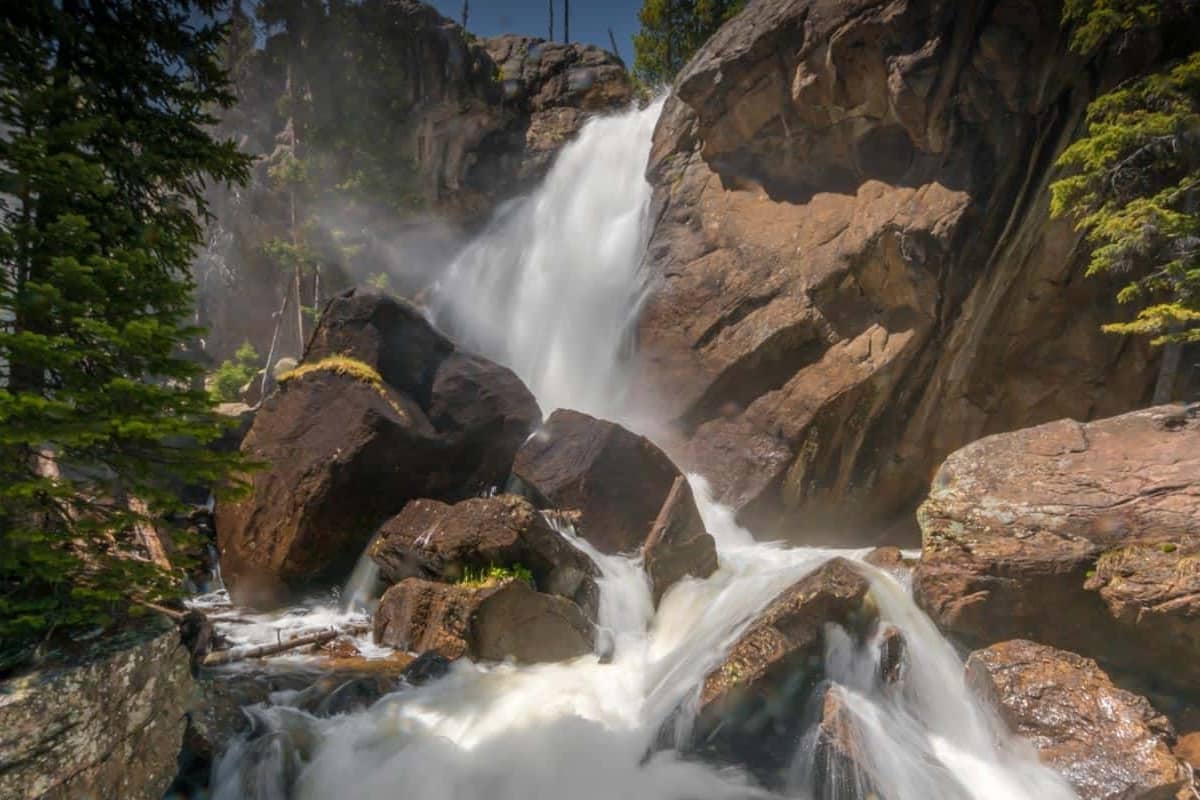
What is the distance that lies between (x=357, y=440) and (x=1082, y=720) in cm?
1061

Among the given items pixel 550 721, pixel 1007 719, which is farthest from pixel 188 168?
pixel 1007 719

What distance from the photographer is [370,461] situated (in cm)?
1038

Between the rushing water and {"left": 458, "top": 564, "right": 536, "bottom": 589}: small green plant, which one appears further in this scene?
{"left": 458, "top": 564, "right": 536, "bottom": 589}: small green plant

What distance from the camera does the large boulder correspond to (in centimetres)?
1005

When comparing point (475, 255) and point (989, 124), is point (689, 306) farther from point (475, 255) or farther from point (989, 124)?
point (475, 255)

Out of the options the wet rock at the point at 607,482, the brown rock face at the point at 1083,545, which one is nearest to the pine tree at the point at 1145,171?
the brown rock face at the point at 1083,545

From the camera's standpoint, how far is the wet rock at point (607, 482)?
1083 centimetres

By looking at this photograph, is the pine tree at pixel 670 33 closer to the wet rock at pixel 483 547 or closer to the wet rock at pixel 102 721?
the wet rock at pixel 483 547

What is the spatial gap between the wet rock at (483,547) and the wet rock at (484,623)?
0.38 metres

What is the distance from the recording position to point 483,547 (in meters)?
8.68

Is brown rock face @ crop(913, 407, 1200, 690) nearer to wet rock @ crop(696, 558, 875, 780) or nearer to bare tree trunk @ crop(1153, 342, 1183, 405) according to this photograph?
wet rock @ crop(696, 558, 875, 780)

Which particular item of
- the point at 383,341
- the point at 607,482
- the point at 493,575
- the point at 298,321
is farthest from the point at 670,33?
the point at 493,575

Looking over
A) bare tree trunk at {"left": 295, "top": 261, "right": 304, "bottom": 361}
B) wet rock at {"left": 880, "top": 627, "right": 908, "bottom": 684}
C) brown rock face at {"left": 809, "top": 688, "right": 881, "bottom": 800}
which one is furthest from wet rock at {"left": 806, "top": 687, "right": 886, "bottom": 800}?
bare tree trunk at {"left": 295, "top": 261, "right": 304, "bottom": 361}

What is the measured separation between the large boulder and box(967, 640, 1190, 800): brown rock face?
8914 millimetres
